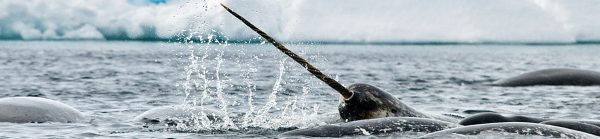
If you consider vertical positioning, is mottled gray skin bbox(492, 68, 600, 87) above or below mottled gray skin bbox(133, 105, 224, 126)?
above

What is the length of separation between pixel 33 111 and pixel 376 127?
6097 mm

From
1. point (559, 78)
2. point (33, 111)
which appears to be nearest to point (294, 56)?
point (33, 111)

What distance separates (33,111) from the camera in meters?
17.9

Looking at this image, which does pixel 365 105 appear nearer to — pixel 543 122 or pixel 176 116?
pixel 543 122

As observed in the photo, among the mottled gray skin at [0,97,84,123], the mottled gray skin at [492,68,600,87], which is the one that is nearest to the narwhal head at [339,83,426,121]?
the mottled gray skin at [0,97,84,123]

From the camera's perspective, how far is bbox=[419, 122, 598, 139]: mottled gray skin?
43.3ft

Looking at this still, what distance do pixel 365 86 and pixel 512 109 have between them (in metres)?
9.17

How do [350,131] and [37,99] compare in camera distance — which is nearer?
[350,131]

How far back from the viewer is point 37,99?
18.5 meters

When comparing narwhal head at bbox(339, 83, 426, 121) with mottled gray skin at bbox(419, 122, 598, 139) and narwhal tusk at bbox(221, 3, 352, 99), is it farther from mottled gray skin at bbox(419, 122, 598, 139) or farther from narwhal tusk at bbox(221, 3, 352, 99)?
mottled gray skin at bbox(419, 122, 598, 139)

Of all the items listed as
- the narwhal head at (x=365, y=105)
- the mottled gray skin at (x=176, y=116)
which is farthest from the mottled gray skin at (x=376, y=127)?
the mottled gray skin at (x=176, y=116)

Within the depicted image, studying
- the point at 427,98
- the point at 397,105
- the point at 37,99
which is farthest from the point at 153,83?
the point at 397,105

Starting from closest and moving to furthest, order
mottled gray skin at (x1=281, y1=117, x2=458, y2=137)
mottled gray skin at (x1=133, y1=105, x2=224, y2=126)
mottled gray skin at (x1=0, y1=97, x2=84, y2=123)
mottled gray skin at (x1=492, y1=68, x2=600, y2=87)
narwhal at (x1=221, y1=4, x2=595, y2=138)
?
narwhal at (x1=221, y1=4, x2=595, y2=138), mottled gray skin at (x1=281, y1=117, x2=458, y2=137), mottled gray skin at (x1=0, y1=97, x2=84, y2=123), mottled gray skin at (x1=133, y1=105, x2=224, y2=126), mottled gray skin at (x1=492, y1=68, x2=600, y2=87)

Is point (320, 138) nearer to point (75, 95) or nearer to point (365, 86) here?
point (365, 86)
